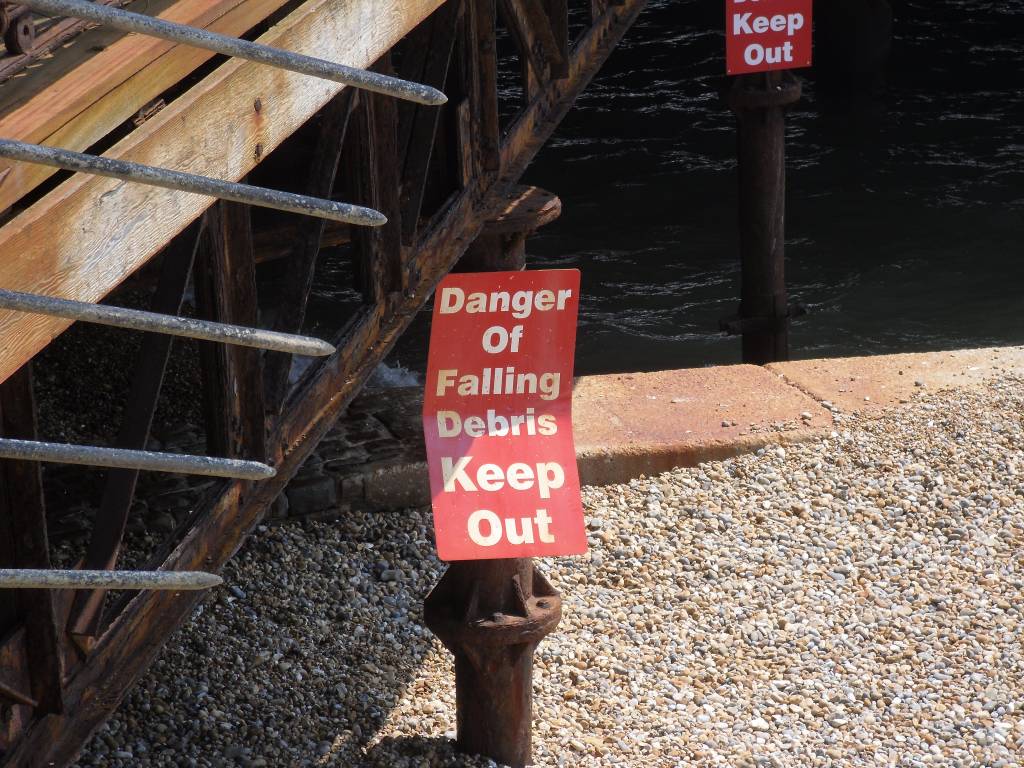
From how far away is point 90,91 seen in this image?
2174mm

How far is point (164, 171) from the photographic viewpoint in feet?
5.82

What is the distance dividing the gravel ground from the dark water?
4088 mm

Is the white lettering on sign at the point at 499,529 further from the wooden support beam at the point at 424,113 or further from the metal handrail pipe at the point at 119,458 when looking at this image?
the metal handrail pipe at the point at 119,458

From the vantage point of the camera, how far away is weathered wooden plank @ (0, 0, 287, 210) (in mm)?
2082

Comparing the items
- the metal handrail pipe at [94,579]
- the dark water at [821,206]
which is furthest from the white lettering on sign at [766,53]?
the metal handrail pipe at [94,579]

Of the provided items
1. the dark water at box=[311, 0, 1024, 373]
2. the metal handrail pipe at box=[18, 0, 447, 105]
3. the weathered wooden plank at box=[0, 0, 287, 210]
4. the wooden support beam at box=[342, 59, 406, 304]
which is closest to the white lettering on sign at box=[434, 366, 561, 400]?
the wooden support beam at box=[342, 59, 406, 304]

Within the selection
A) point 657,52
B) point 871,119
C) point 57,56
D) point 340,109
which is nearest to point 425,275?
point 340,109

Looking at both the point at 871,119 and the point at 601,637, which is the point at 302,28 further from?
the point at 871,119

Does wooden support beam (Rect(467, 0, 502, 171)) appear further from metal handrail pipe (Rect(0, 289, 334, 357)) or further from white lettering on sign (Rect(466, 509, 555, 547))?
metal handrail pipe (Rect(0, 289, 334, 357))

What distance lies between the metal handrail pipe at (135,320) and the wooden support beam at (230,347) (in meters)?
0.83

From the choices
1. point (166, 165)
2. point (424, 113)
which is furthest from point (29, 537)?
point (424, 113)

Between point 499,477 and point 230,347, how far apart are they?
1.04 metres

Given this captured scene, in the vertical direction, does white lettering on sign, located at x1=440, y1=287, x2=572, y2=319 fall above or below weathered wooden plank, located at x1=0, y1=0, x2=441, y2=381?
below

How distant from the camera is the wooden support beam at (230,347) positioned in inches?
107
